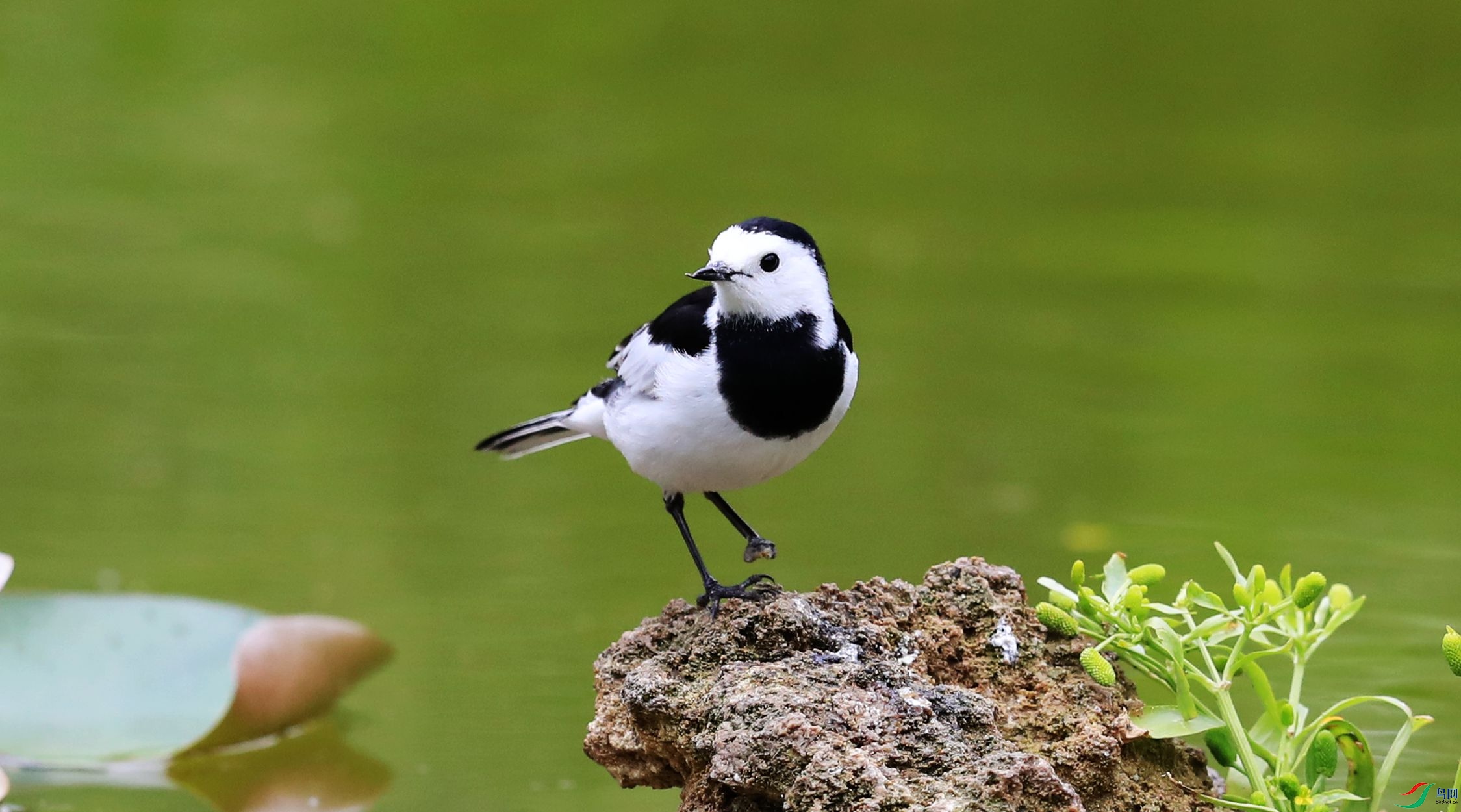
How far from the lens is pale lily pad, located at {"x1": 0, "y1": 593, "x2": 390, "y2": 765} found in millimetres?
3270

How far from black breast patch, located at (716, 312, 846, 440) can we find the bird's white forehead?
0.11 metres

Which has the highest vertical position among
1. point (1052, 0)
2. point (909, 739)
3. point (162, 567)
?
point (1052, 0)

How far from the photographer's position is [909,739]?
2010mm

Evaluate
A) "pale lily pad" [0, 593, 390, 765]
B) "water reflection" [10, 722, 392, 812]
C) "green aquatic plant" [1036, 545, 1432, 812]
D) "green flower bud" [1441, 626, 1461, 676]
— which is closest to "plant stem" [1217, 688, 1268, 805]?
"green aquatic plant" [1036, 545, 1432, 812]

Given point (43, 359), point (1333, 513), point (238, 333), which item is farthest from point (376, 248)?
point (1333, 513)

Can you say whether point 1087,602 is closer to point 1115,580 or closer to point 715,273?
point 1115,580

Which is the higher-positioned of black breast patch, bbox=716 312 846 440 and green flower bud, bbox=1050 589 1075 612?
black breast patch, bbox=716 312 846 440

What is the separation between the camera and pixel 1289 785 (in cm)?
204

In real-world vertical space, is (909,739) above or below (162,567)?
below

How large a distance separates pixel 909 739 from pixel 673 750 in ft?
1.08

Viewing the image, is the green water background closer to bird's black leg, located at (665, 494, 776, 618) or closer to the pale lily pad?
the pale lily pad

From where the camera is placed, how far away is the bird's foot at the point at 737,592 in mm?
2395

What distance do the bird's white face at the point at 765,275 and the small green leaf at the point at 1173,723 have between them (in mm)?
705

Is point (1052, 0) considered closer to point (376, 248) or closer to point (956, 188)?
point (956, 188)
